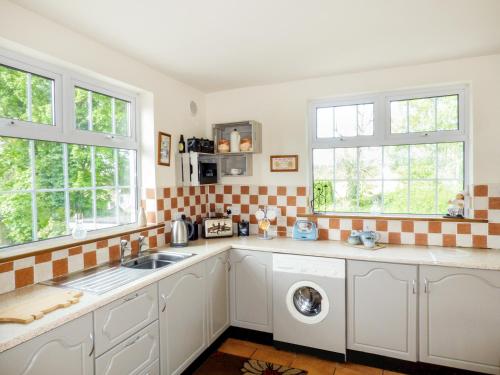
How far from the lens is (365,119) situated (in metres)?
2.91

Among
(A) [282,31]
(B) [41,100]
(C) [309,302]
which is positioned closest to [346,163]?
(C) [309,302]

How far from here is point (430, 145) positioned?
8.94ft

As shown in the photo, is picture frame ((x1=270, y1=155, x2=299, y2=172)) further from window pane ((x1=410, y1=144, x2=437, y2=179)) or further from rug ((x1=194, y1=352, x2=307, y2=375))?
rug ((x1=194, y1=352, x2=307, y2=375))

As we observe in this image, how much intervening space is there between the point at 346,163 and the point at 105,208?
2090 mm

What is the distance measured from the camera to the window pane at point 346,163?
2961 millimetres

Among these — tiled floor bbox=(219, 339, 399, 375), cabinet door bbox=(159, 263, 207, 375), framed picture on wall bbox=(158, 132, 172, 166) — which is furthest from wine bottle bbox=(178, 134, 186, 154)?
tiled floor bbox=(219, 339, 399, 375)

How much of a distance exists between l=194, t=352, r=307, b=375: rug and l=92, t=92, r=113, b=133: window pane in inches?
74.6

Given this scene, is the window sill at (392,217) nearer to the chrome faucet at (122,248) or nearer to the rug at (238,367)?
the rug at (238,367)

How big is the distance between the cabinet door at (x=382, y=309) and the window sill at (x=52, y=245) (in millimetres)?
1707

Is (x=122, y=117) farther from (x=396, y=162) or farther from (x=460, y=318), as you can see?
(x=460, y=318)

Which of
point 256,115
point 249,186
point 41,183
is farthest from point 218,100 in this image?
point 41,183

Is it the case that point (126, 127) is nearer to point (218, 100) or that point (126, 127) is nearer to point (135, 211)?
point (135, 211)

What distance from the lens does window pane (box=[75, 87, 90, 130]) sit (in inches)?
85.6

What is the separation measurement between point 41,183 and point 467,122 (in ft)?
10.2
